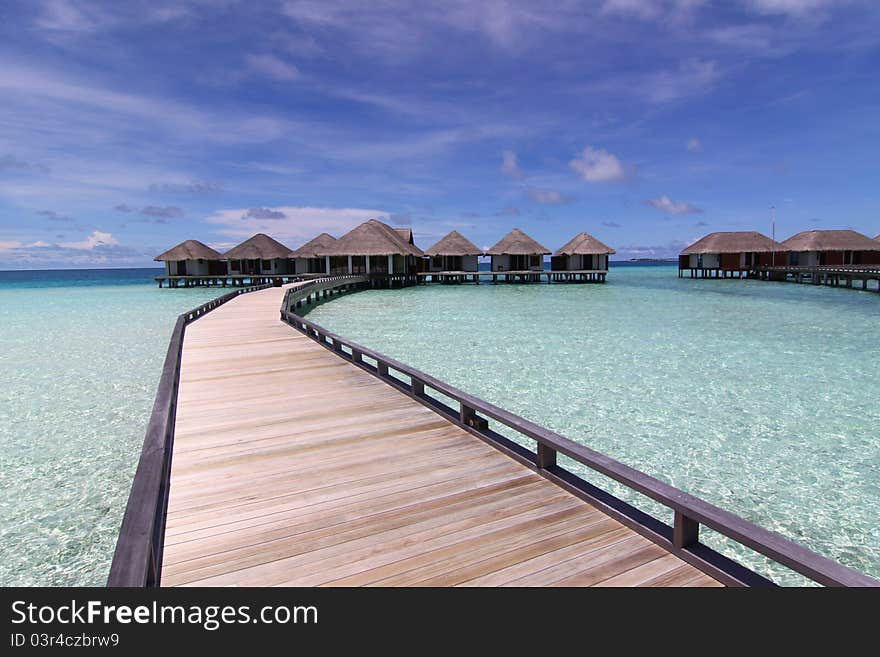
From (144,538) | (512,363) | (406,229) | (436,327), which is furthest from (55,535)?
(406,229)

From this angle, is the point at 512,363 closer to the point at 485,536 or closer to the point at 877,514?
the point at 877,514

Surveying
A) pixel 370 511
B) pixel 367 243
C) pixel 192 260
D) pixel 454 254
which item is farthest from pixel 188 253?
pixel 370 511

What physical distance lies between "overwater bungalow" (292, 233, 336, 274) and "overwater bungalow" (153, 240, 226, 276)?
7.48m

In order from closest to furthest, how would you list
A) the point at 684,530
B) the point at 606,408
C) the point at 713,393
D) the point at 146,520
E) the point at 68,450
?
1. the point at 146,520
2. the point at 684,530
3. the point at 68,450
4. the point at 606,408
5. the point at 713,393

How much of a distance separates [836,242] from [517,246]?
30.1m

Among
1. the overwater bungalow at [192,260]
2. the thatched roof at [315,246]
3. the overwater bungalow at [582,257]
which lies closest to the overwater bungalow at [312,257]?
the thatched roof at [315,246]

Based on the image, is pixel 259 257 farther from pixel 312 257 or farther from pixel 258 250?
pixel 312 257

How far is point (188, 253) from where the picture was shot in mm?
44625

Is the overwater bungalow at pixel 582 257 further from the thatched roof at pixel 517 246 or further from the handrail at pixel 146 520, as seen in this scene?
the handrail at pixel 146 520

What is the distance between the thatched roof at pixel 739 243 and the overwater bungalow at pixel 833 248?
1863mm

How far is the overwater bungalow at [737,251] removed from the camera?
46.8 m

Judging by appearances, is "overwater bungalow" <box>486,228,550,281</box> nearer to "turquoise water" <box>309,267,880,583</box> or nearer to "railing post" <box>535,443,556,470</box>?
"turquoise water" <box>309,267,880,583</box>

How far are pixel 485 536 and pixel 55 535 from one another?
4.12m

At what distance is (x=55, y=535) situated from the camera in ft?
14.4
